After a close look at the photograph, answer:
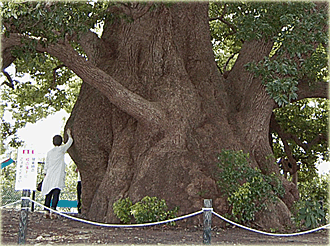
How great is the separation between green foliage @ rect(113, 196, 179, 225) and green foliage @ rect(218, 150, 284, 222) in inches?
40.2

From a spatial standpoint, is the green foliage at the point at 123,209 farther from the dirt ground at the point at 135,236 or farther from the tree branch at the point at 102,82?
the tree branch at the point at 102,82

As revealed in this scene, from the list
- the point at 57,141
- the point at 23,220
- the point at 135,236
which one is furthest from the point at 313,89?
the point at 23,220

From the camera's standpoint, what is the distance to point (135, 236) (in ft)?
19.1

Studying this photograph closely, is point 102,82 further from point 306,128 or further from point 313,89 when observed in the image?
point 306,128

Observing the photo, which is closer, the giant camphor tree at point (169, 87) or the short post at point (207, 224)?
the short post at point (207, 224)

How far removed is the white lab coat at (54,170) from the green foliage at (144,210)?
4.09 ft

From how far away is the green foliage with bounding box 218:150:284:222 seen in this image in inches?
268

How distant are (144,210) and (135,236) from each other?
2.47 ft

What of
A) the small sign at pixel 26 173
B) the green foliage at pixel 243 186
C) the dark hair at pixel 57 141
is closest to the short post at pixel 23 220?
the small sign at pixel 26 173

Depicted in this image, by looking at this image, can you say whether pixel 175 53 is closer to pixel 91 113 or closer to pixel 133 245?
pixel 91 113

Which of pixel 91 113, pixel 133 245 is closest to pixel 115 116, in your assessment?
pixel 91 113

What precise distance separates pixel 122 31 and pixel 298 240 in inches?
243

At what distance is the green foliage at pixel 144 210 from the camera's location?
6508 millimetres

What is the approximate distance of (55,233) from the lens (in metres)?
5.91
